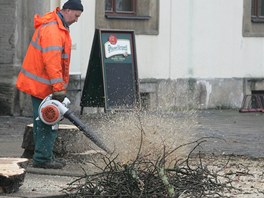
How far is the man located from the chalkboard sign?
589 centimetres

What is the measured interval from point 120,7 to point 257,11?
3422 millimetres

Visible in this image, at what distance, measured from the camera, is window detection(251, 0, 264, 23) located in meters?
20.0

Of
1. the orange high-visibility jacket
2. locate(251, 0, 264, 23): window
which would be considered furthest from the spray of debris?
locate(251, 0, 264, 23): window

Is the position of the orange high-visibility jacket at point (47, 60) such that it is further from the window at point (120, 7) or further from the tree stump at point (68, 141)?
the window at point (120, 7)

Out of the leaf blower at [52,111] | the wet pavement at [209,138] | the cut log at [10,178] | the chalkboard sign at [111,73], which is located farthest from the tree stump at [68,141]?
the chalkboard sign at [111,73]

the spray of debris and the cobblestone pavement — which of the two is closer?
the spray of debris

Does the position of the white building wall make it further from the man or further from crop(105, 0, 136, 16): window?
the man

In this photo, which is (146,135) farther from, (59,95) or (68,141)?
(68,141)

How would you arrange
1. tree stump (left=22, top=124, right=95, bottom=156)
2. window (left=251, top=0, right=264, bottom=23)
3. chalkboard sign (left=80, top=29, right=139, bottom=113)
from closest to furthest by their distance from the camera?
tree stump (left=22, top=124, right=95, bottom=156), chalkboard sign (left=80, top=29, right=139, bottom=113), window (left=251, top=0, right=264, bottom=23)

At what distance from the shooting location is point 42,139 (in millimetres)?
9969

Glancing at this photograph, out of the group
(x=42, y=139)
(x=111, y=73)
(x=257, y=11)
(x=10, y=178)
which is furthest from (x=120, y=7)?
(x=10, y=178)

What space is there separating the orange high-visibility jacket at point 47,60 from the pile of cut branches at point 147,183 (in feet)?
5.35

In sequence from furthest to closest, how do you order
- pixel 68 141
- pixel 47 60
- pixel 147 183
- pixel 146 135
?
1. pixel 68 141
2. pixel 47 60
3. pixel 146 135
4. pixel 147 183

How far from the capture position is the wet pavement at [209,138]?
910 centimetres
